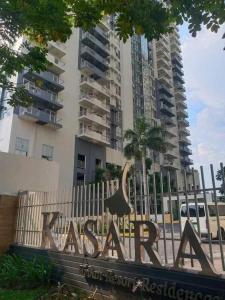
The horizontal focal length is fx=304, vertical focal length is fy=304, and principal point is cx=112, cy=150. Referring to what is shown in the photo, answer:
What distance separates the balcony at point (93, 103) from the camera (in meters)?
39.5

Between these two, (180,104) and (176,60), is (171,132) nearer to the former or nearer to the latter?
(180,104)

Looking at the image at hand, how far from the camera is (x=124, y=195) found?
260 inches

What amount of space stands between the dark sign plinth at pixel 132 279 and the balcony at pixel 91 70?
A: 3553cm

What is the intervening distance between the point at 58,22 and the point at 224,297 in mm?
5018

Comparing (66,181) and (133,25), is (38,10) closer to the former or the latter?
(133,25)

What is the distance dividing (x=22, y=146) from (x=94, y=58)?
61.0 ft

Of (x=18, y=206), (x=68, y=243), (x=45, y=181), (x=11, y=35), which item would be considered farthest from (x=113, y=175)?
(x=11, y=35)

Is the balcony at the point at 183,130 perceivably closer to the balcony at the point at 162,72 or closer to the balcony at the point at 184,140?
the balcony at the point at 184,140

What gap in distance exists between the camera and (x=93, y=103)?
4019cm

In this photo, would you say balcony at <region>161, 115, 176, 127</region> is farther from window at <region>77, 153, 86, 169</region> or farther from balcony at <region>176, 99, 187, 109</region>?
window at <region>77, 153, 86, 169</region>

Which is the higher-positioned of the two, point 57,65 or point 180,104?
point 180,104

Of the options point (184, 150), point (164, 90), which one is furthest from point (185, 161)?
point (164, 90)

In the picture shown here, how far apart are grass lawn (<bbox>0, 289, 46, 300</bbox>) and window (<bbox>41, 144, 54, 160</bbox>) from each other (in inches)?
1014

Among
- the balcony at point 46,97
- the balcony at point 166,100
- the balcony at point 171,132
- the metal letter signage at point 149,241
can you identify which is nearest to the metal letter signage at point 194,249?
the metal letter signage at point 149,241
